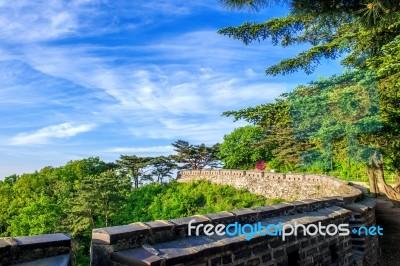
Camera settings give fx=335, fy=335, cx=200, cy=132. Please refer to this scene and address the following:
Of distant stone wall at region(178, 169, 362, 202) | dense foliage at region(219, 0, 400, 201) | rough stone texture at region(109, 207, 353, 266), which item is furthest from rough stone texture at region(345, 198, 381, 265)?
distant stone wall at region(178, 169, 362, 202)

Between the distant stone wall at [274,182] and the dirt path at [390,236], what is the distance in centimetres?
305

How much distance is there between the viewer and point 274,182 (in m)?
24.8

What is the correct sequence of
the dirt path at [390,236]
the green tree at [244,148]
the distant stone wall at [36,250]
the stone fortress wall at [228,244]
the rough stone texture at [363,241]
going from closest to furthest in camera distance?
the distant stone wall at [36,250] < the stone fortress wall at [228,244] < the rough stone texture at [363,241] < the dirt path at [390,236] < the green tree at [244,148]

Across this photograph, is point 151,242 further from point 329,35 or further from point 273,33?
point 329,35

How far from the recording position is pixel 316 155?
20.6 meters

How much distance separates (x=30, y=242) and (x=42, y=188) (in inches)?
1694

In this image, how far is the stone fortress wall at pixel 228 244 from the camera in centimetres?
283

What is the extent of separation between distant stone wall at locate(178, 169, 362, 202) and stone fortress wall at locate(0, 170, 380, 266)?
9209mm

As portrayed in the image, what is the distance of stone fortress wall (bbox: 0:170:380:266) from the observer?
2828mm

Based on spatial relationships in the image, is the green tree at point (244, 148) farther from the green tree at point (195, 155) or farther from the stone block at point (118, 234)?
the stone block at point (118, 234)

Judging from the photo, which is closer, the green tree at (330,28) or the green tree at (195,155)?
the green tree at (330,28)

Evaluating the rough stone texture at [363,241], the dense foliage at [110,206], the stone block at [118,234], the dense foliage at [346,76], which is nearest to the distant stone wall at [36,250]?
the stone block at [118,234]

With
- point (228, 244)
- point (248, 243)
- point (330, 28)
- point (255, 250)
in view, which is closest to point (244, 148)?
point (330, 28)

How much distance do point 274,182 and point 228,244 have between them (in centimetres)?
2225
